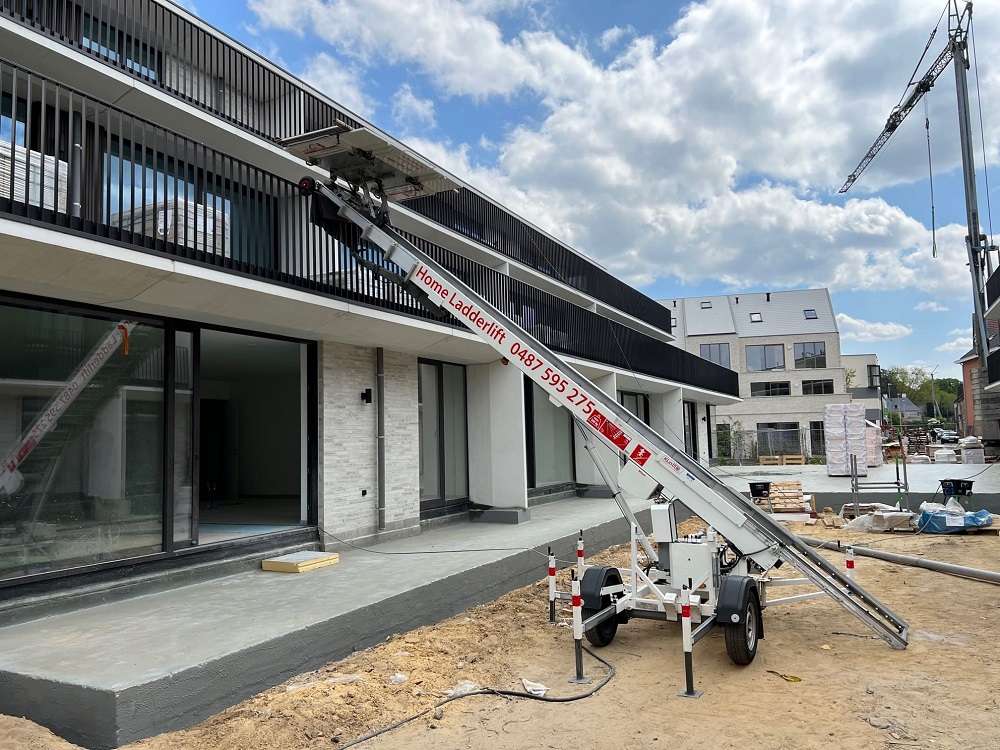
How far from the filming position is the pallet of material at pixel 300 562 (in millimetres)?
9445

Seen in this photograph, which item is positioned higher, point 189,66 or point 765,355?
point 189,66

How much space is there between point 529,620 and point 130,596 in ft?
15.1

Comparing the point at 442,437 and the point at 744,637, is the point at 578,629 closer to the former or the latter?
the point at 744,637

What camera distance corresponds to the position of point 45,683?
5258 millimetres

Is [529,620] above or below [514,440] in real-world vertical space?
below

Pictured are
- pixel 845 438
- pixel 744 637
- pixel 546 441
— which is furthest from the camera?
pixel 845 438

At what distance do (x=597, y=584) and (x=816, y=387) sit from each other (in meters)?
52.5

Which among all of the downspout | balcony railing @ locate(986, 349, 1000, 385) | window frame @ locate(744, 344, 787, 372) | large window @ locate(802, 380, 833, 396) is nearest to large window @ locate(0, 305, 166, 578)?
the downspout

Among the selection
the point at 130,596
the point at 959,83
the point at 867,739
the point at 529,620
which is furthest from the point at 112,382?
the point at 959,83

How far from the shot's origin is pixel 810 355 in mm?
Result: 55375

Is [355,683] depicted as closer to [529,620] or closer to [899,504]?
[529,620]

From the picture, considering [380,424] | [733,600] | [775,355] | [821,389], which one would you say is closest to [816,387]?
[821,389]

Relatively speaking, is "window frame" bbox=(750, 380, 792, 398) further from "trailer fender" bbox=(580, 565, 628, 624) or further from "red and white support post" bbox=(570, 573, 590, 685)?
"red and white support post" bbox=(570, 573, 590, 685)

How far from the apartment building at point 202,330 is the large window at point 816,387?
1604 inches
